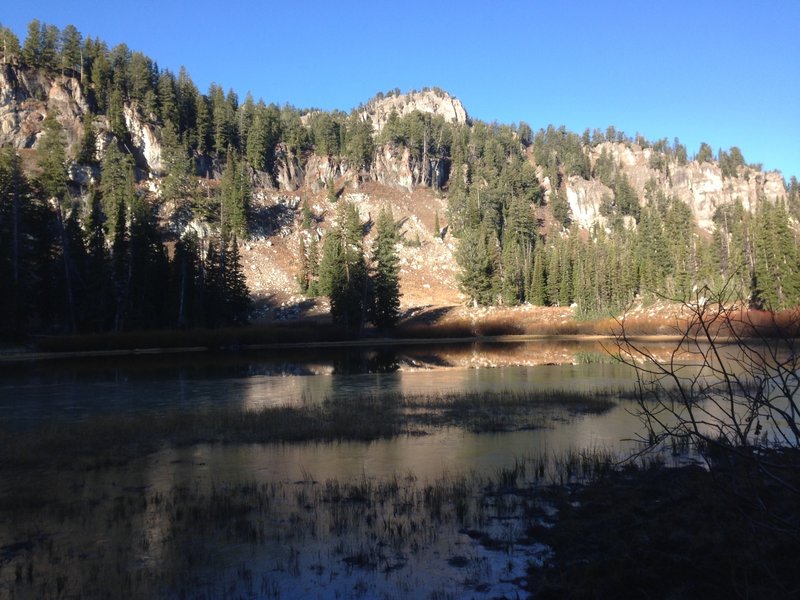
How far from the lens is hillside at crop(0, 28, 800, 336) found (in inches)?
3915

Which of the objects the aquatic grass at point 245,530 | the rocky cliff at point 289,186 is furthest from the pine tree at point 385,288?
the aquatic grass at point 245,530

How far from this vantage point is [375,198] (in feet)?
448

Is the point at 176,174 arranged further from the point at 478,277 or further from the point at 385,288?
the point at 478,277

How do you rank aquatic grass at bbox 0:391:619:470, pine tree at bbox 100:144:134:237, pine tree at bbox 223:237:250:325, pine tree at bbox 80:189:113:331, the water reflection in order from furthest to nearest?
pine tree at bbox 100:144:134:237 < pine tree at bbox 223:237:250:325 < pine tree at bbox 80:189:113:331 < the water reflection < aquatic grass at bbox 0:391:619:470

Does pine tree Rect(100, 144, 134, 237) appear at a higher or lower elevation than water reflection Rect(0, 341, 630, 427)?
higher

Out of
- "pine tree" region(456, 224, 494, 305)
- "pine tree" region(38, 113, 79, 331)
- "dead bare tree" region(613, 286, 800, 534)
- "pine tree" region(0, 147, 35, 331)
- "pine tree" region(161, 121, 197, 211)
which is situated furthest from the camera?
"pine tree" region(161, 121, 197, 211)

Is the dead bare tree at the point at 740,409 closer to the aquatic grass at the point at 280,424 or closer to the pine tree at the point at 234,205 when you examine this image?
the aquatic grass at the point at 280,424

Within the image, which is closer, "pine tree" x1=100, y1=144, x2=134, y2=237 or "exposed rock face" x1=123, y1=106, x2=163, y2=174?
"pine tree" x1=100, y1=144, x2=134, y2=237

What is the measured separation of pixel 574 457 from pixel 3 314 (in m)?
57.2

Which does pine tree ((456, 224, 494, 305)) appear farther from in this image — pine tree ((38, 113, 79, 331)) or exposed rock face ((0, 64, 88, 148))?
exposed rock face ((0, 64, 88, 148))

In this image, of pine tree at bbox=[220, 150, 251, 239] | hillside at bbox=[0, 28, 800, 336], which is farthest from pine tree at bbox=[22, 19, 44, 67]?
pine tree at bbox=[220, 150, 251, 239]

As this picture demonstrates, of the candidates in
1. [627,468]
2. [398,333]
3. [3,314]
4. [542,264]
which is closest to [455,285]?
[542,264]

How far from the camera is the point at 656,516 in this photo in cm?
923

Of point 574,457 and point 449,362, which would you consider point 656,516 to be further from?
point 449,362
